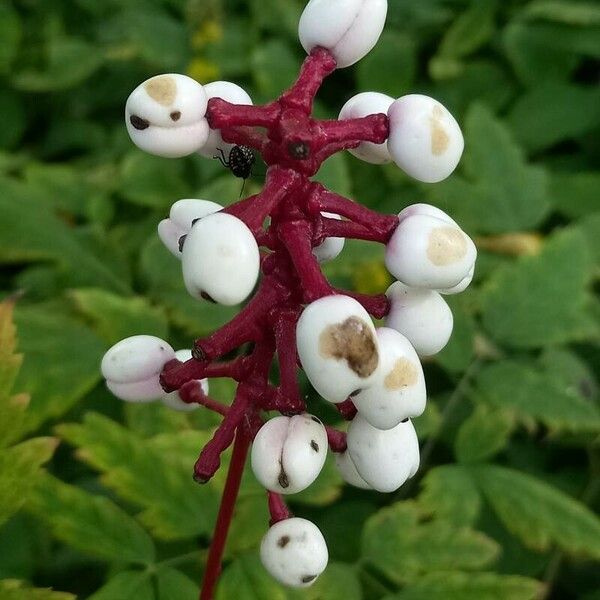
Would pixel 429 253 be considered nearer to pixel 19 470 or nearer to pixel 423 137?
pixel 423 137

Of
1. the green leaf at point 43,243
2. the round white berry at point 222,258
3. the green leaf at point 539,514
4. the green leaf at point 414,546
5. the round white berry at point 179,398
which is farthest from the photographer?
the green leaf at point 43,243

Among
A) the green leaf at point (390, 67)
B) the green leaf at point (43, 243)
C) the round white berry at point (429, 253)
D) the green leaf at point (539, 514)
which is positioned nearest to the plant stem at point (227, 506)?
the round white berry at point (429, 253)

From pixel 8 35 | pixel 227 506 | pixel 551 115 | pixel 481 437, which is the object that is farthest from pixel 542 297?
pixel 8 35

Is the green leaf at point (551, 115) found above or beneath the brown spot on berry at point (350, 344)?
above

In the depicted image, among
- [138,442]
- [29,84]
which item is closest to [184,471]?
[138,442]

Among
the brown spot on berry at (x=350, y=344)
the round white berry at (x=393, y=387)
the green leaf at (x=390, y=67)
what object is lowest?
the round white berry at (x=393, y=387)

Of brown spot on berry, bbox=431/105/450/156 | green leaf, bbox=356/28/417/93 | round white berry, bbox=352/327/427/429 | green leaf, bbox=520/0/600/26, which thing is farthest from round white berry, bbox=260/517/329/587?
green leaf, bbox=520/0/600/26

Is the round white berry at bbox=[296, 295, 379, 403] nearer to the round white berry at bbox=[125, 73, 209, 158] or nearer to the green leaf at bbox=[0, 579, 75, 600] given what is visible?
the round white berry at bbox=[125, 73, 209, 158]

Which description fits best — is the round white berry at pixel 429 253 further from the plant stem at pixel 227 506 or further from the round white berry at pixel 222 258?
the plant stem at pixel 227 506
